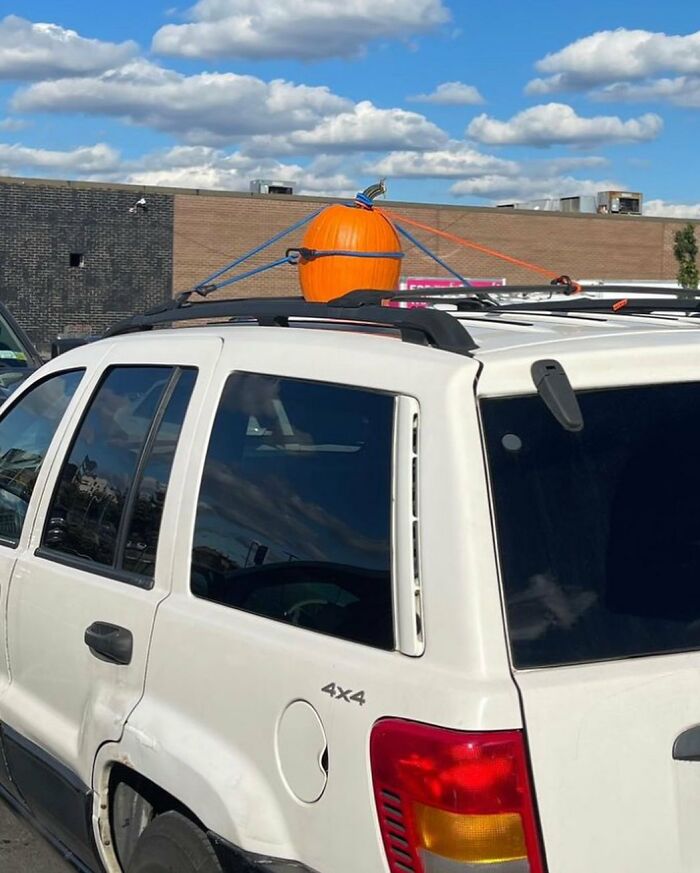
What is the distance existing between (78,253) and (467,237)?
48.4ft

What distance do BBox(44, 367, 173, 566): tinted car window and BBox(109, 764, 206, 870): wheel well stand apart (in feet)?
1.89

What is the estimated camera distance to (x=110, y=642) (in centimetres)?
302

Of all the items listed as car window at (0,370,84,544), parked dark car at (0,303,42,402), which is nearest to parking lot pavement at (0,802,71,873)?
car window at (0,370,84,544)

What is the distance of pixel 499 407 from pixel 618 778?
2.38 feet

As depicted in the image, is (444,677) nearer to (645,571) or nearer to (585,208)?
(645,571)

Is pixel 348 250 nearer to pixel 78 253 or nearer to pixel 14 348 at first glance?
pixel 14 348

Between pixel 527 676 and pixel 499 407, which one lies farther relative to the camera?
pixel 499 407

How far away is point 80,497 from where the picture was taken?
349 centimetres

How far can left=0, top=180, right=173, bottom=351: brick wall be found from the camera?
38188 mm

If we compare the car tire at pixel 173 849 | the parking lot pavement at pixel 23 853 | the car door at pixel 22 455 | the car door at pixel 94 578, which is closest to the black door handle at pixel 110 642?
the car door at pixel 94 578

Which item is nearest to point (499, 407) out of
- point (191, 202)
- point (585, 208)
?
point (191, 202)

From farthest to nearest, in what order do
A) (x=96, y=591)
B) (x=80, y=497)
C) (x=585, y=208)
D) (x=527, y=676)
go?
1. (x=585, y=208)
2. (x=80, y=497)
3. (x=96, y=591)
4. (x=527, y=676)

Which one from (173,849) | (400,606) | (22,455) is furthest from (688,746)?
(22,455)

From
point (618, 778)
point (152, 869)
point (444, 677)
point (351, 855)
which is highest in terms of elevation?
point (444, 677)
